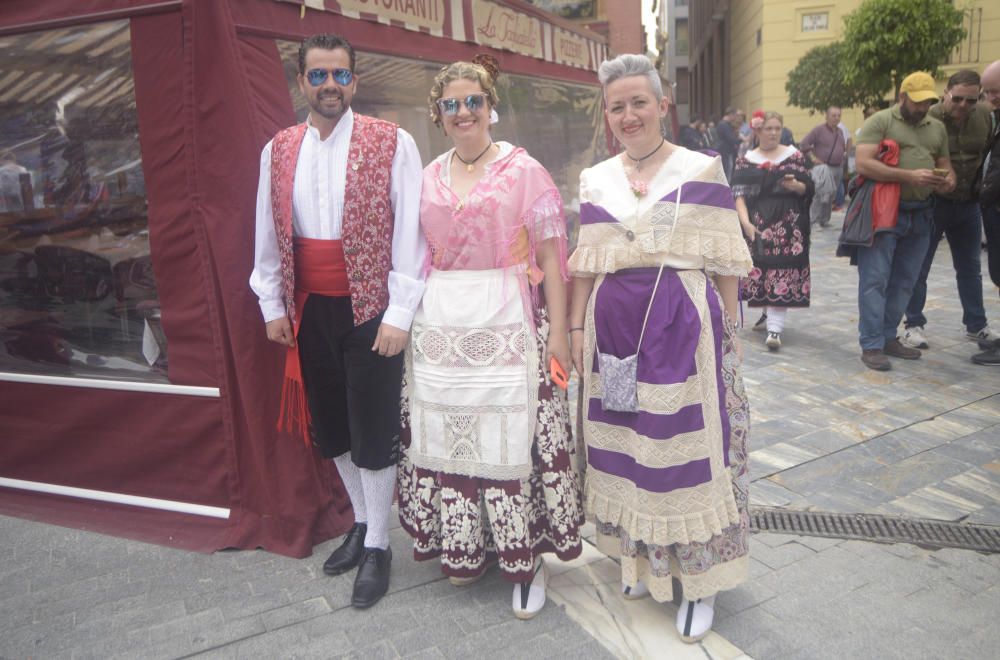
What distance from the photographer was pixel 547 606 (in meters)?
2.67

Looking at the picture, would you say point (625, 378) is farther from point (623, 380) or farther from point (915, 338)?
point (915, 338)

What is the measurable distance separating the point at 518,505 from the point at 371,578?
2.11 feet

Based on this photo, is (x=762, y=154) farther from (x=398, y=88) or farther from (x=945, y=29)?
(x=945, y=29)

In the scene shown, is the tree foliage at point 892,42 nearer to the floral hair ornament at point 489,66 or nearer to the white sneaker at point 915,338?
the white sneaker at point 915,338

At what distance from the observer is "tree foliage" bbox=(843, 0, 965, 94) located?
47.5 ft

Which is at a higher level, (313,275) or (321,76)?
(321,76)

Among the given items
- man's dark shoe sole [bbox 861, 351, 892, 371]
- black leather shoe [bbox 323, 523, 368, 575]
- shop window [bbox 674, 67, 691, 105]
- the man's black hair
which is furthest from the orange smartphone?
shop window [bbox 674, 67, 691, 105]

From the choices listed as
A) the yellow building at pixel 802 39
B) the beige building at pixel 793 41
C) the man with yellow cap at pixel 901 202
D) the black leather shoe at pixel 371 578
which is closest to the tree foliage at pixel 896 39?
the beige building at pixel 793 41

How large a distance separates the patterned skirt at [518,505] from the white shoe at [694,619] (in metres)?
0.40

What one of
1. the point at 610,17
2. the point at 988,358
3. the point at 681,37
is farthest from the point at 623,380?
the point at 681,37

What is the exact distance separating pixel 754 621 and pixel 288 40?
2.81m

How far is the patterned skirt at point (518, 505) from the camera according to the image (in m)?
2.56

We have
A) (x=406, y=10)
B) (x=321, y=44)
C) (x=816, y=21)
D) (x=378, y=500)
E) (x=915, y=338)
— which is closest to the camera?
(x=321, y=44)

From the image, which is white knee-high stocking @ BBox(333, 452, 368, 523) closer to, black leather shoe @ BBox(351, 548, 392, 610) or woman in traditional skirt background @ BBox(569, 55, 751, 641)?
black leather shoe @ BBox(351, 548, 392, 610)
